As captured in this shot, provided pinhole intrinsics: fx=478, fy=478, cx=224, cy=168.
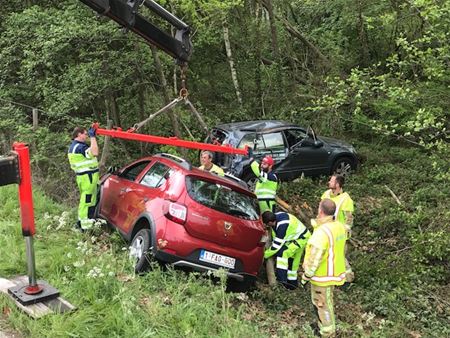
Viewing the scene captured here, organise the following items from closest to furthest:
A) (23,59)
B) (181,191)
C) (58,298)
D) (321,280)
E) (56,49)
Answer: (58,298), (321,280), (181,191), (56,49), (23,59)

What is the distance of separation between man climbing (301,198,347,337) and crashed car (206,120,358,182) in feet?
17.9

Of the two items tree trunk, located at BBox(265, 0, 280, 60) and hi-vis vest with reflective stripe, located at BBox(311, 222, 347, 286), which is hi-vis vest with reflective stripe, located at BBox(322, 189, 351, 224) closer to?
hi-vis vest with reflective stripe, located at BBox(311, 222, 347, 286)

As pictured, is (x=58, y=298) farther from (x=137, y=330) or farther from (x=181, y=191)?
(x=181, y=191)

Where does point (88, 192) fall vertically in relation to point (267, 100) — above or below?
below

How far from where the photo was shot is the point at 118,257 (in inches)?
221

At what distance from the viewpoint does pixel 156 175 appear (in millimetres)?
6828

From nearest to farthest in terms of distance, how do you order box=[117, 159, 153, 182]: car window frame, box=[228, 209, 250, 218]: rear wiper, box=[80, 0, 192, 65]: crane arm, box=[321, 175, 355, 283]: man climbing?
box=[80, 0, 192, 65]: crane arm
box=[228, 209, 250, 218]: rear wiper
box=[321, 175, 355, 283]: man climbing
box=[117, 159, 153, 182]: car window frame

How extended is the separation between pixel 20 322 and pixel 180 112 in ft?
36.1

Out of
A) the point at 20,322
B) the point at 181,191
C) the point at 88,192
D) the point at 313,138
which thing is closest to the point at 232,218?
the point at 181,191

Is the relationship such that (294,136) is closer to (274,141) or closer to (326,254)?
(274,141)

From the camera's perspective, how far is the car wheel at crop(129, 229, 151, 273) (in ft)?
19.2

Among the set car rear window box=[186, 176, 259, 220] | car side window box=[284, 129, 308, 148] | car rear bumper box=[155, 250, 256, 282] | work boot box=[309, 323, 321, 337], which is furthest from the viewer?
car side window box=[284, 129, 308, 148]

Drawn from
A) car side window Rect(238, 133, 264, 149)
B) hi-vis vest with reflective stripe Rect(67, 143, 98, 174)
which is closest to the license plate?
hi-vis vest with reflective stripe Rect(67, 143, 98, 174)

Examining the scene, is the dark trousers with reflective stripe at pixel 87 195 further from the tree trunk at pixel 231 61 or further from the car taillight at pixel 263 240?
the tree trunk at pixel 231 61
